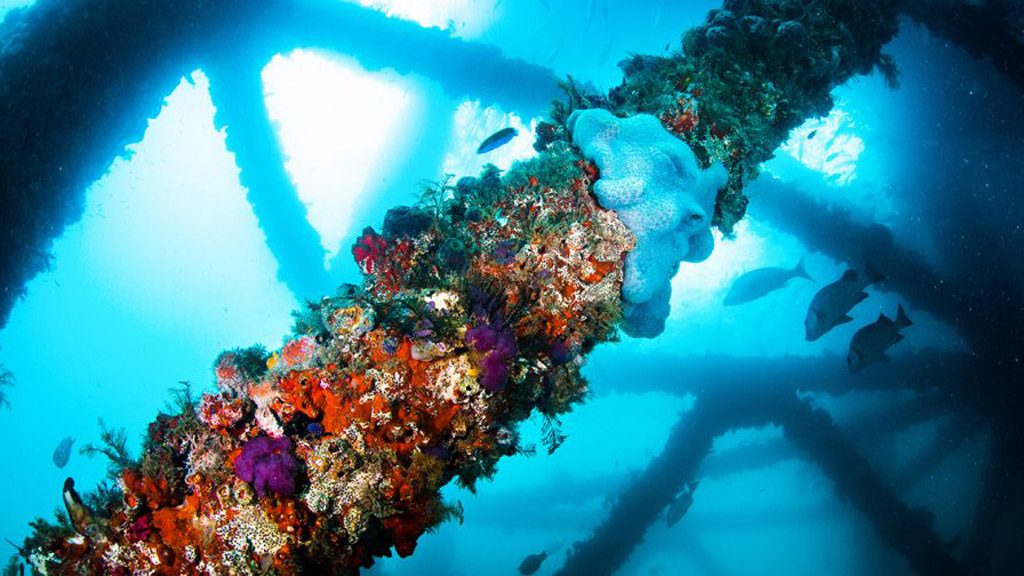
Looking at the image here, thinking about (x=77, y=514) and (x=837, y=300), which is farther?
(x=837, y=300)

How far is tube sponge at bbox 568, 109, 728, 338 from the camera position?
4.42 metres

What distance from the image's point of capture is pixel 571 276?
4.11 meters

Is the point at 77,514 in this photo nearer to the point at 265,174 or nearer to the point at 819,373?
the point at 265,174

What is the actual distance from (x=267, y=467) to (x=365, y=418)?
0.64 m

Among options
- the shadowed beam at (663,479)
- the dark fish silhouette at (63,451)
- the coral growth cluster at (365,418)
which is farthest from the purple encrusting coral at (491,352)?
the dark fish silhouette at (63,451)

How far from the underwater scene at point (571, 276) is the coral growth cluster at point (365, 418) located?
2 cm

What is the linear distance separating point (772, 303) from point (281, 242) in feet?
119

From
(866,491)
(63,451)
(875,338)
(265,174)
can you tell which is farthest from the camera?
(265,174)

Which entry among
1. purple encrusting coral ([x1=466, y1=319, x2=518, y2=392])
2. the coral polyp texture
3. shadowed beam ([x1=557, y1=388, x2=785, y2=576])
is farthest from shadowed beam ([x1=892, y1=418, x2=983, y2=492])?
purple encrusting coral ([x1=466, y1=319, x2=518, y2=392])

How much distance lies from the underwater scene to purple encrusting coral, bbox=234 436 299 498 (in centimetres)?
2

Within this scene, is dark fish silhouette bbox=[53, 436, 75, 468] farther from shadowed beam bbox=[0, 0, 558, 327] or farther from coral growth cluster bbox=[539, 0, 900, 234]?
coral growth cluster bbox=[539, 0, 900, 234]

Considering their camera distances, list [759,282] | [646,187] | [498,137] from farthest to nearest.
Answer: [759,282] → [498,137] → [646,187]

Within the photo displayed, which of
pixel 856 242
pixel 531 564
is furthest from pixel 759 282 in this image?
pixel 531 564

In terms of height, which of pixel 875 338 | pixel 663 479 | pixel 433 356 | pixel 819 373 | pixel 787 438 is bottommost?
pixel 787 438
